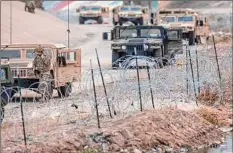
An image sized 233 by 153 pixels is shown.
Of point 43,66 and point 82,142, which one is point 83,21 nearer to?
point 43,66

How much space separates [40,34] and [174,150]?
39.3 meters

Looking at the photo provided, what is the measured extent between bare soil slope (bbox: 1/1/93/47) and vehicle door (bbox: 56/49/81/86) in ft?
77.6

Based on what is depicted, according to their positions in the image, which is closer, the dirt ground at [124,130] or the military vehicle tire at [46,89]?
the dirt ground at [124,130]

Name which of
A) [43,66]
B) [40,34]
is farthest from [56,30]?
[43,66]

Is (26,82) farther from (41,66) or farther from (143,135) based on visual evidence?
(143,135)

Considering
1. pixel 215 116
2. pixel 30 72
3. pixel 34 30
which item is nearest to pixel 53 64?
pixel 30 72

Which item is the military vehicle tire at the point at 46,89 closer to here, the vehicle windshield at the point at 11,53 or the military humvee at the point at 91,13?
the vehicle windshield at the point at 11,53

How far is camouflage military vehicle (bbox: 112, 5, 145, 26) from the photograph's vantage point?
212 ft

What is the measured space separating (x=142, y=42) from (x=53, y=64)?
34.0 feet

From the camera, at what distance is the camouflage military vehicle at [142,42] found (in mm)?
30953

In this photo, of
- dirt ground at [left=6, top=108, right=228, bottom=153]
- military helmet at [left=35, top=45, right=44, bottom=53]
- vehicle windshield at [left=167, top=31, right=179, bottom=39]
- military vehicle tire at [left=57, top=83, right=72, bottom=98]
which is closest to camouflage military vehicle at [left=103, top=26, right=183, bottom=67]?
vehicle windshield at [left=167, top=31, right=179, bottom=39]

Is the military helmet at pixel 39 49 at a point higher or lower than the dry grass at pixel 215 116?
higher

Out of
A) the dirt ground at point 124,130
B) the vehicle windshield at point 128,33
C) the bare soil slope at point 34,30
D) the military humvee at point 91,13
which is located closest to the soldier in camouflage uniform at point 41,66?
the dirt ground at point 124,130

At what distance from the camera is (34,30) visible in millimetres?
56188
